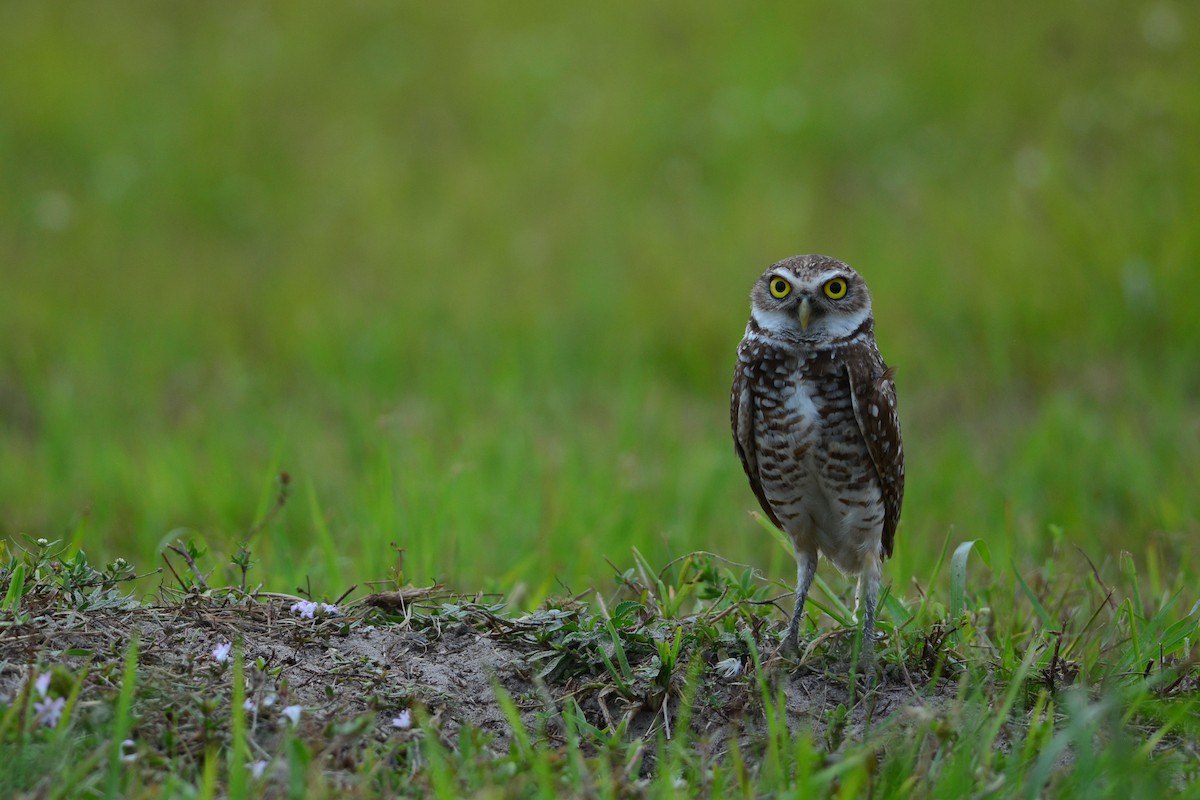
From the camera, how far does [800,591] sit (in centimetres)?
351

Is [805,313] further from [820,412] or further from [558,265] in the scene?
[558,265]

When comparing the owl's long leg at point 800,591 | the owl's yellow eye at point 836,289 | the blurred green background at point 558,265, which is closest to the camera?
the owl's long leg at point 800,591

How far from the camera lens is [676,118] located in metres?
10.5

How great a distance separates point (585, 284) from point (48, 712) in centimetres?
599

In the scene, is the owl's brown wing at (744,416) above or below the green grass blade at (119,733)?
above

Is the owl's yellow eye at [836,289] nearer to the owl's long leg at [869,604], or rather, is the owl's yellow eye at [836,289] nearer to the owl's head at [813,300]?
the owl's head at [813,300]

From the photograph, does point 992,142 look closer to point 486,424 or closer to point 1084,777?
point 486,424

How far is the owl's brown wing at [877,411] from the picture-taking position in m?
3.46

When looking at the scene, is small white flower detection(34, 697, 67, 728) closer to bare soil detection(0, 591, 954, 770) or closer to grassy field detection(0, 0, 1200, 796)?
bare soil detection(0, 591, 954, 770)

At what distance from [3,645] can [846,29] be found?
1049 centimetres

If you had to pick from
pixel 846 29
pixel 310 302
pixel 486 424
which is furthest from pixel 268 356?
pixel 846 29

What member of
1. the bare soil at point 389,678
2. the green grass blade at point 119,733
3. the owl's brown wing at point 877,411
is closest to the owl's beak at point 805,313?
the owl's brown wing at point 877,411

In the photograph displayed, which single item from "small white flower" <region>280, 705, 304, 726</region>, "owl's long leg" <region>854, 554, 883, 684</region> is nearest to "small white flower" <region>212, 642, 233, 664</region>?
"small white flower" <region>280, 705, 304, 726</region>

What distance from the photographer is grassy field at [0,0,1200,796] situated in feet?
15.9
